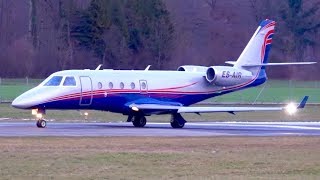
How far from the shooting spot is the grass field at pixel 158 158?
2239 cm

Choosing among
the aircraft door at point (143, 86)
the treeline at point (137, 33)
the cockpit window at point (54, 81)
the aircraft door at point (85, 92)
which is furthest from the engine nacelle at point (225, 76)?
the treeline at point (137, 33)

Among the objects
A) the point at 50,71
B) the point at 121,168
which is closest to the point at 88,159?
the point at 121,168

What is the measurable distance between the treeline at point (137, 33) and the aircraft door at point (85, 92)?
34.6 metres

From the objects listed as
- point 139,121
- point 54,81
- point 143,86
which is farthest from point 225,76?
point 54,81

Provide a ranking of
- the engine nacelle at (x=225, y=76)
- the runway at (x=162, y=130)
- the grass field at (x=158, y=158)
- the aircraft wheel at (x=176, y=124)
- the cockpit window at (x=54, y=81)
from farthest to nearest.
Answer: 1. the engine nacelle at (x=225, y=76)
2. the aircraft wheel at (x=176, y=124)
3. the cockpit window at (x=54, y=81)
4. the runway at (x=162, y=130)
5. the grass field at (x=158, y=158)

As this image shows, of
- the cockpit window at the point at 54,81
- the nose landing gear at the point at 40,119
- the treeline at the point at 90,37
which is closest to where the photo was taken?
the nose landing gear at the point at 40,119

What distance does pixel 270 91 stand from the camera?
272ft

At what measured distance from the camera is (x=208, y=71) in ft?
145

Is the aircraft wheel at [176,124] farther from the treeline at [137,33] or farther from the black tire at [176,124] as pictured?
the treeline at [137,33]

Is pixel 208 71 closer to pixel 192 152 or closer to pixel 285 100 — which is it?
pixel 192 152

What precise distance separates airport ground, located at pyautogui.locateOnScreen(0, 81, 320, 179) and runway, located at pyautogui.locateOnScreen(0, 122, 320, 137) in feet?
7.21

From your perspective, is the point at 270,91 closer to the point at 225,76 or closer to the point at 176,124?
the point at 225,76

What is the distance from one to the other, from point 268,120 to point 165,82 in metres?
8.09

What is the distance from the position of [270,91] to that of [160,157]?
57.8 meters
